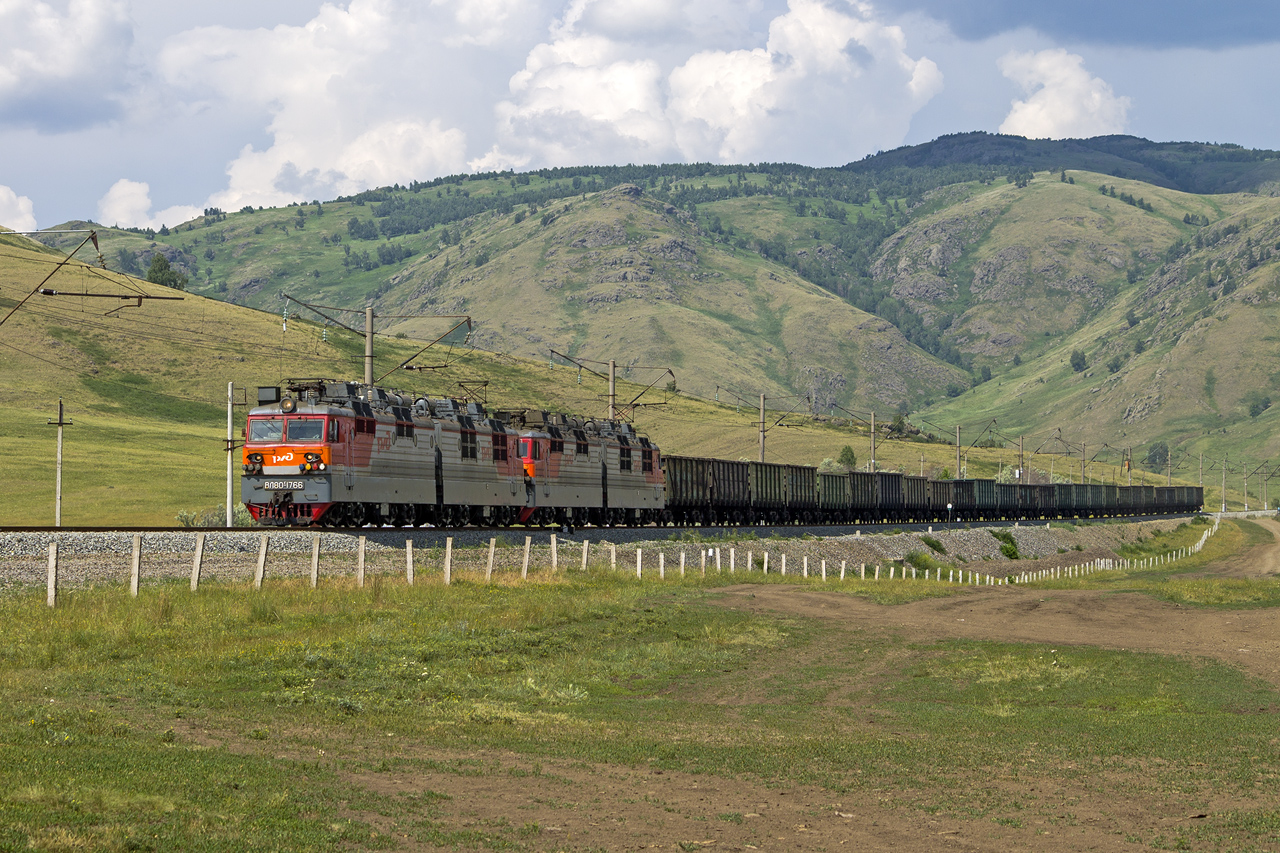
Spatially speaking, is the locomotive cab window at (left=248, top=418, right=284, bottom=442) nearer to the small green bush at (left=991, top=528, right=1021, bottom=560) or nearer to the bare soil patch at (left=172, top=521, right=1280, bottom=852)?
the bare soil patch at (left=172, top=521, right=1280, bottom=852)

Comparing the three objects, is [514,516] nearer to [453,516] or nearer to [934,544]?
[453,516]

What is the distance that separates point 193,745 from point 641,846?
738 centimetres

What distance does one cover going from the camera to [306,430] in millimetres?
46969

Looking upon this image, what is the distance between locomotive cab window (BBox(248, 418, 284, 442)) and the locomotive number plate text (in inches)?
63.3

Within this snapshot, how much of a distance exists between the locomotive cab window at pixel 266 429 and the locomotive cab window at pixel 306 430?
588 millimetres

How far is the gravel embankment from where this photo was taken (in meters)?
36.6

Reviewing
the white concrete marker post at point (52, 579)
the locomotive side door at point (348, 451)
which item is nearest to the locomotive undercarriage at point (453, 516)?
the locomotive side door at point (348, 451)

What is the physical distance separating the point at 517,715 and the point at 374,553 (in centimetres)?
2243

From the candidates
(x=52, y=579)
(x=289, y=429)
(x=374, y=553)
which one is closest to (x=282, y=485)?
(x=289, y=429)

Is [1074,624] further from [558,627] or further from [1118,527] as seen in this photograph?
[1118,527]

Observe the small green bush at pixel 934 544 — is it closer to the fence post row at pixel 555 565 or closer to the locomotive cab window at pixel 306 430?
the fence post row at pixel 555 565

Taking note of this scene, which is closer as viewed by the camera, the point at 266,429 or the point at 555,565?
the point at 555,565

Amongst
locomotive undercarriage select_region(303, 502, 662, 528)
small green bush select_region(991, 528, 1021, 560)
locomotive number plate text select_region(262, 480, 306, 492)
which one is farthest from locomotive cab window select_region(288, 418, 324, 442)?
small green bush select_region(991, 528, 1021, 560)

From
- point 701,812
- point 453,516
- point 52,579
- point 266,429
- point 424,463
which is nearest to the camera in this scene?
point 701,812
